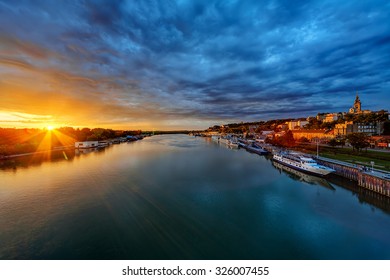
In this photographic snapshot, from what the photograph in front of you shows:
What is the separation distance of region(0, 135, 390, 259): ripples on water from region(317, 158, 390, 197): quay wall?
126 centimetres

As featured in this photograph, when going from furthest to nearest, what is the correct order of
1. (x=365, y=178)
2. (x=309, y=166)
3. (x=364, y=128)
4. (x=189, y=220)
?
1. (x=364, y=128)
2. (x=309, y=166)
3. (x=365, y=178)
4. (x=189, y=220)

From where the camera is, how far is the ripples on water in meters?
10.1

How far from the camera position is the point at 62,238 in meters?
11.1

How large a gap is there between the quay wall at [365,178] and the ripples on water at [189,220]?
1264mm

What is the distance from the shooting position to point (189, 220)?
1333cm

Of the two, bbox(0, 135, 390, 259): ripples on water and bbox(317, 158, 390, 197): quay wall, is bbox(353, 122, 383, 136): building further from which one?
bbox(0, 135, 390, 259): ripples on water

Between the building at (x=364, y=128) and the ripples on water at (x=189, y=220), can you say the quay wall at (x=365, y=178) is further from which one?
the building at (x=364, y=128)

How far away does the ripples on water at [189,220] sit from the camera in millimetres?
10070

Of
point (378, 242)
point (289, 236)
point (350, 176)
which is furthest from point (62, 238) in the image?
point (350, 176)

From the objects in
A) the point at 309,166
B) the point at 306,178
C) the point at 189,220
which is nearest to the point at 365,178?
the point at 306,178

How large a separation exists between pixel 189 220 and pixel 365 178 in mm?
17650

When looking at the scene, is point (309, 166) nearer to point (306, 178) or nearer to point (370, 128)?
point (306, 178)

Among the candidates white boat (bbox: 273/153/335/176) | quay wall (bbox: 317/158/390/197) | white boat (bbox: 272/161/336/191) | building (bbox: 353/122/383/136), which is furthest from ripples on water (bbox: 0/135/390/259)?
building (bbox: 353/122/383/136)

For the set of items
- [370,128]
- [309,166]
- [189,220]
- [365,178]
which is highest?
[370,128]
